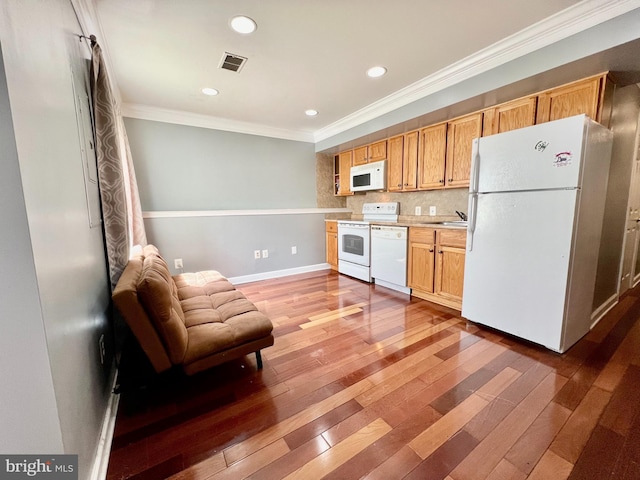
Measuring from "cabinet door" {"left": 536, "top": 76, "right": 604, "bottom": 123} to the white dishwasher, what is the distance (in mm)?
1604

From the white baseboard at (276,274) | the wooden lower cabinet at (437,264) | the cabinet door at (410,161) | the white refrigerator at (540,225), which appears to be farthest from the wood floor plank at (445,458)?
the white baseboard at (276,274)

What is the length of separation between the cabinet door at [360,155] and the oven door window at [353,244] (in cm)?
119

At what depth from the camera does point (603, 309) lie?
2.54 meters

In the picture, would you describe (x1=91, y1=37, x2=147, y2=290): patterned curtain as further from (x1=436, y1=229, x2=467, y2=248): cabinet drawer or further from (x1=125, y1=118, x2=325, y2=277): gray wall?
(x1=436, y1=229, x2=467, y2=248): cabinet drawer

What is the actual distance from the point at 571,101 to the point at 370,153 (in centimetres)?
228

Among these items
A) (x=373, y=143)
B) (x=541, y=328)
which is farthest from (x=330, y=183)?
(x=541, y=328)

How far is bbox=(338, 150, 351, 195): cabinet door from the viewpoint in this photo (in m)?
4.41

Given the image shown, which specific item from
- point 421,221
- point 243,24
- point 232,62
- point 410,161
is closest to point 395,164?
point 410,161

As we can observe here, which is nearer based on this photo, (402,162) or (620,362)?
(620,362)

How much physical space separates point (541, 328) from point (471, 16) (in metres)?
2.26

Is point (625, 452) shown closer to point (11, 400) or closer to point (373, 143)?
point (11, 400)

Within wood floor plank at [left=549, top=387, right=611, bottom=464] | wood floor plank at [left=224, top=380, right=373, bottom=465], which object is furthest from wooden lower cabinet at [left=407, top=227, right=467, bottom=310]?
wood floor plank at [left=224, top=380, right=373, bottom=465]

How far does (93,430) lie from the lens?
3.72 ft

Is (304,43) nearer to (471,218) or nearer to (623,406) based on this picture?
(471,218)
